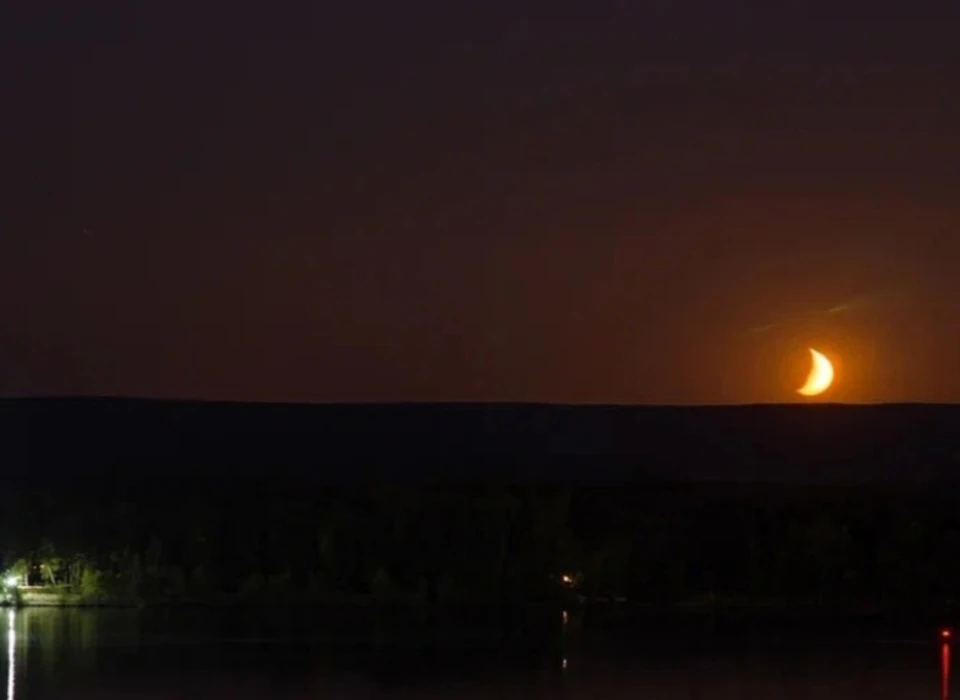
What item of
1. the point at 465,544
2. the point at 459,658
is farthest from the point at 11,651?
the point at 465,544

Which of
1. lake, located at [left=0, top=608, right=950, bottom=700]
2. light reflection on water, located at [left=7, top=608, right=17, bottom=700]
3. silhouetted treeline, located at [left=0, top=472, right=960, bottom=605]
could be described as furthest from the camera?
silhouetted treeline, located at [left=0, top=472, right=960, bottom=605]

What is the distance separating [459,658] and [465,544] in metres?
25.8

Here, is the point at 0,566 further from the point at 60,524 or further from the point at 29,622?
the point at 29,622

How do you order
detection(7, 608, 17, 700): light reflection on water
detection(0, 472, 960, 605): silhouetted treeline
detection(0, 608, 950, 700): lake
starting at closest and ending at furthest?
1. detection(7, 608, 17, 700): light reflection on water
2. detection(0, 608, 950, 700): lake
3. detection(0, 472, 960, 605): silhouetted treeline

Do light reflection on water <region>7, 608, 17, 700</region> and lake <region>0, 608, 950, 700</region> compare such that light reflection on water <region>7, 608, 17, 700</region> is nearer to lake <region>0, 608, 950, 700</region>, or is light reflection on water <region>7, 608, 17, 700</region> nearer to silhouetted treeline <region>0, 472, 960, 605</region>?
lake <region>0, 608, 950, 700</region>

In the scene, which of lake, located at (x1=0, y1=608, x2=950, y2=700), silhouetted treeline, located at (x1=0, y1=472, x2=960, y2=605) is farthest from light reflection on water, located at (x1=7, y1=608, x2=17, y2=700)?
silhouetted treeline, located at (x1=0, y1=472, x2=960, y2=605)

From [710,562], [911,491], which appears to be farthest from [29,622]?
[911,491]

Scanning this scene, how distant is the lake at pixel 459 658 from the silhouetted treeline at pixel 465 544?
8.45m

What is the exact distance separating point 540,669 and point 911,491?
130ft

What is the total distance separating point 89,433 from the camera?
8031 centimetres

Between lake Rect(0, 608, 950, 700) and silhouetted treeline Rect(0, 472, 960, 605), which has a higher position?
silhouetted treeline Rect(0, 472, 960, 605)

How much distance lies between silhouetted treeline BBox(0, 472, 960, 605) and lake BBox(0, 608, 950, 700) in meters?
8.45

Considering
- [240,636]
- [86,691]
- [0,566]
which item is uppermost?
[0,566]

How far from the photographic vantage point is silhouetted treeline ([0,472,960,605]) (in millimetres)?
59469
